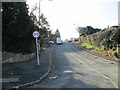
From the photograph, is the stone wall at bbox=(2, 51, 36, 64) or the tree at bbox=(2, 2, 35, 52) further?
the tree at bbox=(2, 2, 35, 52)

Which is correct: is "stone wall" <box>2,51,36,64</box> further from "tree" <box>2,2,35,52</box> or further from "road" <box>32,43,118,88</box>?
"road" <box>32,43,118,88</box>

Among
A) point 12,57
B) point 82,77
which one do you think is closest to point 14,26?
point 12,57

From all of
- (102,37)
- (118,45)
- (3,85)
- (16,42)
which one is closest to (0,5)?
(16,42)

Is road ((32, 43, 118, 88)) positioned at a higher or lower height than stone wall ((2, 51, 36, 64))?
lower

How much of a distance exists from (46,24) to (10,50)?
18.4 m

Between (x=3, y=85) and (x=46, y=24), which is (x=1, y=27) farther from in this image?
(x=46, y=24)

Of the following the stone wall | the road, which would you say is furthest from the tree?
the road

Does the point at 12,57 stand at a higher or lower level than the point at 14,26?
lower

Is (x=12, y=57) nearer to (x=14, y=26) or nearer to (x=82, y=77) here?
(x=14, y=26)

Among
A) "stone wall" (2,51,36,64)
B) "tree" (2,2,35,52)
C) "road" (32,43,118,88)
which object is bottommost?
"road" (32,43,118,88)

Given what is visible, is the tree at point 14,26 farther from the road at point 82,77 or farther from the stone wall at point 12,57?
the road at point 82,77

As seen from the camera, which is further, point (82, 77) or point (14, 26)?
point (14, 26)

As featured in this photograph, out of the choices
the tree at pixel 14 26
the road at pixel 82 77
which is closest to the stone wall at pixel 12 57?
the tree at pixel 14 26

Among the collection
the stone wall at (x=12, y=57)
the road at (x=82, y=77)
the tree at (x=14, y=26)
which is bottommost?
the road at (x=82, y=77)
